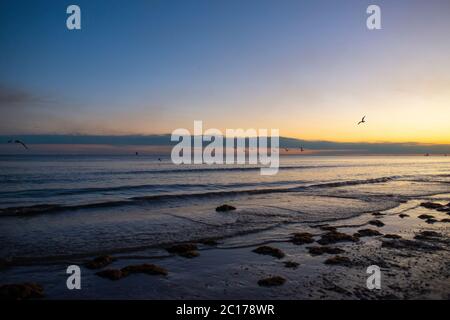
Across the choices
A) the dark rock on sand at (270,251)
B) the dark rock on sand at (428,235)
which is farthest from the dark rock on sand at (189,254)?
the dark rock on sand at (428,235)

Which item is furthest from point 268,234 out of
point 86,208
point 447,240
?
point 86,208

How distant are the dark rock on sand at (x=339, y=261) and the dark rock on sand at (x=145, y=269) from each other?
18.1 feet

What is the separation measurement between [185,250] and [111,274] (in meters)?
3.44

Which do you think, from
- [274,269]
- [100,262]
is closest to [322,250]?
[274,269]

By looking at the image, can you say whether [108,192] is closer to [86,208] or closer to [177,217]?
[86,208]

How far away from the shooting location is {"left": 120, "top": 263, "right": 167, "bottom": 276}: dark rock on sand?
10.4 metres

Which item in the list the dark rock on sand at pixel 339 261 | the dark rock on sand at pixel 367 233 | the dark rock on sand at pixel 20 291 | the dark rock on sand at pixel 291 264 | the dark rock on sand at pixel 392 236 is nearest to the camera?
the dark rock on sand at pixel 20 291

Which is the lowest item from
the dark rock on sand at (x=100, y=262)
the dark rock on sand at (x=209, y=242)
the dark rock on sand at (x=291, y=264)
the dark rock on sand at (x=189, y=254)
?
the dark rock on sand at (x=209, y=242)

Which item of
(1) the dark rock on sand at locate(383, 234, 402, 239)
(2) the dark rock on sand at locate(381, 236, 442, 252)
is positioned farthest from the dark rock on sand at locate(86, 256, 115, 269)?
(1) the dark rock on sand at locate(383, 234, 402, 239)

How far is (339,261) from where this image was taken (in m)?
11.4

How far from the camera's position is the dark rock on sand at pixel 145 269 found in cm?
1038

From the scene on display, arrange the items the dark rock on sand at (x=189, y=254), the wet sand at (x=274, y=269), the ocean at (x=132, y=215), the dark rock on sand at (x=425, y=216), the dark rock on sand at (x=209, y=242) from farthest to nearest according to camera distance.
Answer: the dark rock on sand at (x=425, y=216) < the ocean at (x=132, y=215) < the dark rock on sand at (x=209, y=242) < the dark rock on sand at (x=189, y=254) < the wet sand at (x=274, y=269)

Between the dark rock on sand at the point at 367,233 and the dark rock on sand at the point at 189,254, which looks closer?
the dark rock on sand at the point at 189,254

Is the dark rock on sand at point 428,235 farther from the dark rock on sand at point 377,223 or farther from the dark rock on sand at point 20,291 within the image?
the dark rock on sand at point 20,291
